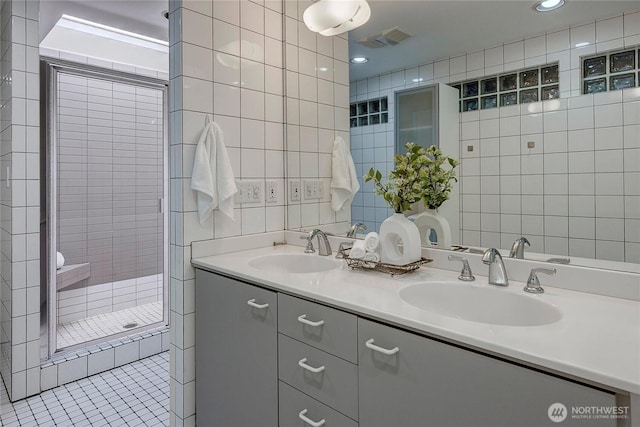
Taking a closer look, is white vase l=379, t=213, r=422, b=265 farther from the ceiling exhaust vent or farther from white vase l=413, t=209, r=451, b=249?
the ceiling exhaust vent

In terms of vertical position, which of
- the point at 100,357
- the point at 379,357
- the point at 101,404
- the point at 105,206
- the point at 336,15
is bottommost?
the point at 101,404

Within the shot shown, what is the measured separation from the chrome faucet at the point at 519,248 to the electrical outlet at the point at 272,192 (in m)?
1.12

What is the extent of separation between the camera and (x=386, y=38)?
1.60 meters

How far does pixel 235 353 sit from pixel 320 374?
0.44 meters

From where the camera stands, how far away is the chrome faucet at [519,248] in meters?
1.23

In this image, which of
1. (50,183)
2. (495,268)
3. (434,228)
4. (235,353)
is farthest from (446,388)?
(50,183)

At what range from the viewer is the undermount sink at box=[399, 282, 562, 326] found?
1.03 metres

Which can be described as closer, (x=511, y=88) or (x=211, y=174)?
(x=511, y=88)

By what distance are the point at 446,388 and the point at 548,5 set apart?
118cm

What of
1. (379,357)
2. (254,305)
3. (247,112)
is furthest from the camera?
(247,112)

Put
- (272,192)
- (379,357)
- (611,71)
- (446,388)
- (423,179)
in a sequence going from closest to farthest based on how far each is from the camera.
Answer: (446,388), (379,357), (611,71), (423,179), (272,192)

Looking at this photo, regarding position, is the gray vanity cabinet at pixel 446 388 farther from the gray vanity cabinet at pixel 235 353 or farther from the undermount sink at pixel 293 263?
the undermount sink at pixel 293 263

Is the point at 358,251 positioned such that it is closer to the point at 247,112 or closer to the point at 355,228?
the point at 355,228

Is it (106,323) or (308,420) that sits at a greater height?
(308,420)
